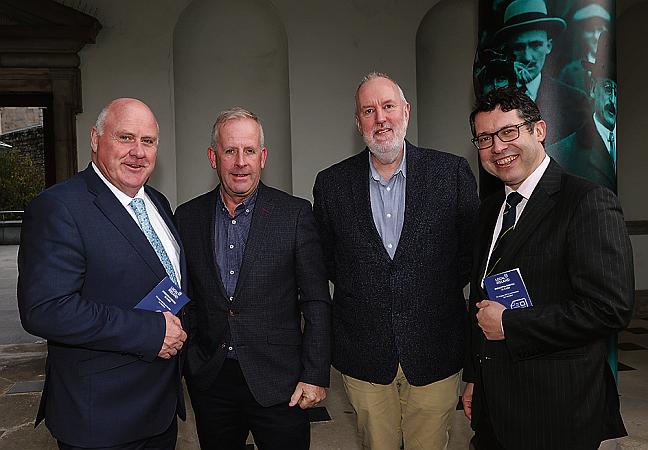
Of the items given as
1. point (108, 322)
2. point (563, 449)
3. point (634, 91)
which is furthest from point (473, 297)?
point (634, 91)

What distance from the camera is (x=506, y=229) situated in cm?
193

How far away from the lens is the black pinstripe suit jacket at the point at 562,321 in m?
1.69

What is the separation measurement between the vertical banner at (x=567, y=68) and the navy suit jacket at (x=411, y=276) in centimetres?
68

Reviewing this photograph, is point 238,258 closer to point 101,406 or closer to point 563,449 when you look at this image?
point 101,406

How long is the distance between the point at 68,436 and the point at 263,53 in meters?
5.85

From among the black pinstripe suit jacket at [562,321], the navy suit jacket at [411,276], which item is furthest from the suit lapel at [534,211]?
the navy suit jacket at [411,276]

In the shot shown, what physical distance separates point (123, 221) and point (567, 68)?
2.05 meters

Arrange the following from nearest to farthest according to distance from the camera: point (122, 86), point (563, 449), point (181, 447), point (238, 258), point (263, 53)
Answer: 1. point (563, 449)
2. point (238, 258)
3. point (181, 447)
4. point (122, 86)
5. point (263, 53)

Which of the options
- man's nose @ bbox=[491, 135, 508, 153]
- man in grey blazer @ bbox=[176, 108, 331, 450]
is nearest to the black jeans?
man in grey blazer @ bbox=[176, 108, 331, 450]

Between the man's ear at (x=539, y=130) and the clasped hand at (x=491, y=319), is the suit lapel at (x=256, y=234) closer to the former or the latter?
the clasped hand at (x=491, y=319)

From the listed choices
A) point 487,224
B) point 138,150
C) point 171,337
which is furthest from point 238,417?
point 487,224

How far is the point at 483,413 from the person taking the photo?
80.3 inches

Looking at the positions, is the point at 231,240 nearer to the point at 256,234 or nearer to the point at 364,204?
the point at 256,234

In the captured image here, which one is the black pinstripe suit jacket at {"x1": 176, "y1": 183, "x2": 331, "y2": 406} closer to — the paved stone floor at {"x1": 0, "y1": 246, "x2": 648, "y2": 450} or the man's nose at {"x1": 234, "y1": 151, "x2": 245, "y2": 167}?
the man's nose at {"x1": 234, "y1": 151, "x2": 245, "y2": 167}
